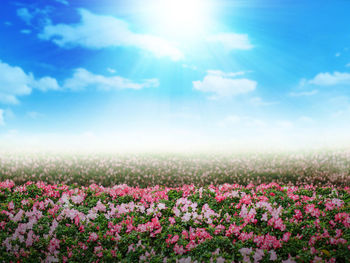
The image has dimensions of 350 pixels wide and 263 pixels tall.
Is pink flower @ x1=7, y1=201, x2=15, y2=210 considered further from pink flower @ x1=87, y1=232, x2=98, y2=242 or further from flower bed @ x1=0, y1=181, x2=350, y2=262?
pink flower @ x1=87, y1=232, x2=98, y2=242

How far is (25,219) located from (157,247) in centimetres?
319

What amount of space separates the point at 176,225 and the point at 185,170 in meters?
7.26

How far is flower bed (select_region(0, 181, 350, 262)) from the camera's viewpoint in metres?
4.83

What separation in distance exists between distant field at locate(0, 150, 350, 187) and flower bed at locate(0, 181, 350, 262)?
4003 millimetres

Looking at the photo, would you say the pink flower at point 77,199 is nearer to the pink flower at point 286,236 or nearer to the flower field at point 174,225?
the flower field at point 174,225

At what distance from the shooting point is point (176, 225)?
5746mm

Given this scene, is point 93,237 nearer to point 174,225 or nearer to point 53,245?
point 53,245

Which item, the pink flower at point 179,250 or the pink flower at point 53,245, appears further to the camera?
the pink flower at point 53,245

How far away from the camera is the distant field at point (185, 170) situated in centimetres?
1199

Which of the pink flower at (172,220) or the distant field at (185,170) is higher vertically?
the distant field at (185,170)

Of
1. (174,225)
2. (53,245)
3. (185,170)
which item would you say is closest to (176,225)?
(174,225)

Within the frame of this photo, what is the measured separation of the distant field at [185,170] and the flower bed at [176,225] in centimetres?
400

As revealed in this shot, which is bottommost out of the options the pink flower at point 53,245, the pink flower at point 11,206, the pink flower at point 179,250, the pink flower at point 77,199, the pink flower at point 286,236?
the pink flower at point 53,245

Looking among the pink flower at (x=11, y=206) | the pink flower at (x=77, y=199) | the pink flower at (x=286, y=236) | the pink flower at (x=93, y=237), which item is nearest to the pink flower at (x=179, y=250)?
Result: the pink flower at (x=93, y=237)
